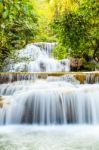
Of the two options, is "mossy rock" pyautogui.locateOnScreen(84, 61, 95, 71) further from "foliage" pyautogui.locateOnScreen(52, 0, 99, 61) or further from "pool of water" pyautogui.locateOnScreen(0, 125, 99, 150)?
"pool of water" pyautogui.locateOnScreen(0, 125, 99, 150)

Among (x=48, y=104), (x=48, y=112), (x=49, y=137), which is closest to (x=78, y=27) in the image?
(x=48, y=104)

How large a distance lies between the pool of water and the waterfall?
1.54 feet

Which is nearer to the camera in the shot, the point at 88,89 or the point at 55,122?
the point at 55,122

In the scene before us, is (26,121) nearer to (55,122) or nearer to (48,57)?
(55,122)

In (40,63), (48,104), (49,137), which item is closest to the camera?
(49,137)

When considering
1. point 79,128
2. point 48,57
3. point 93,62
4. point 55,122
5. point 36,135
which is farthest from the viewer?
point 48,57

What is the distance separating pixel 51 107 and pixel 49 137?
7.64 ft

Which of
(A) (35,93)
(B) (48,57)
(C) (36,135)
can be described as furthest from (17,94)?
(B) (48,57)

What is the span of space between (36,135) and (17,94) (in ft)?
9.66

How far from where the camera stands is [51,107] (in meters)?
9.99

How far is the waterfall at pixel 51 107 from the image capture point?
9695mm

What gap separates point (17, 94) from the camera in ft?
35.1

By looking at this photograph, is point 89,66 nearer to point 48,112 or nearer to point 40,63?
point 40,63

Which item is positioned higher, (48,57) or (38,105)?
(48,57)
